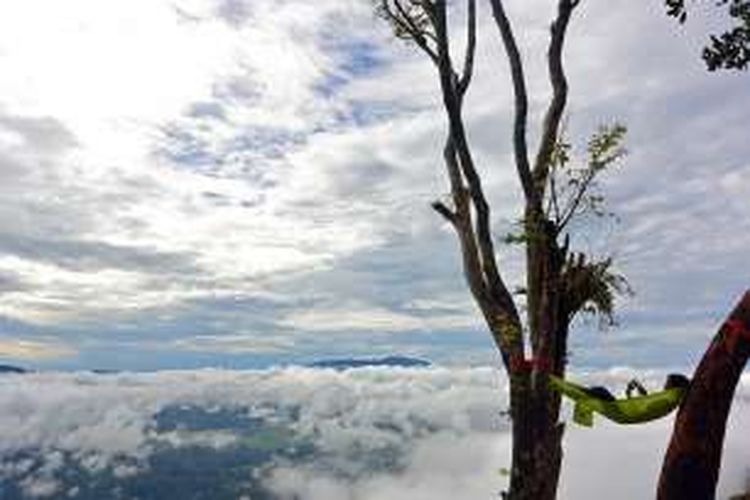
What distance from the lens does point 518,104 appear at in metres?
21.8

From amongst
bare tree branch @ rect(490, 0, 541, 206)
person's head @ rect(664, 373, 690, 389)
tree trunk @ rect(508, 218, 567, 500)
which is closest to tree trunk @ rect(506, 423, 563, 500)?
tree trunk @ rect(508, 218, 567, 500)

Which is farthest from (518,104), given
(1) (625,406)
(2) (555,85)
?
(1) (625,406)

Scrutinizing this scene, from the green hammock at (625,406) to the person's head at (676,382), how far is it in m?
0.04

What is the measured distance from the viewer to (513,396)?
1995 cm

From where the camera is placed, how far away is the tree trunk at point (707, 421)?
1160cm

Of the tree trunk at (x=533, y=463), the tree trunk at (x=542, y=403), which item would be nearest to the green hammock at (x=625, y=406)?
the tree trunk at (x=542, y=403)

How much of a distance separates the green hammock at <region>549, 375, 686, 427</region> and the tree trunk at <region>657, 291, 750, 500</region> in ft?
2.61

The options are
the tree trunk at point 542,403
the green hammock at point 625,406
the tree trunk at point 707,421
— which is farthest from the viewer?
the tree trunk at point 542,403

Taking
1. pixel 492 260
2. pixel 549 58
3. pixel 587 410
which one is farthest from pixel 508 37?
pixel 587 410

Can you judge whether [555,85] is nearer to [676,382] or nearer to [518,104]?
[518,104]

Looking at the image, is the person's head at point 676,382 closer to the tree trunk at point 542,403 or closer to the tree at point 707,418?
the tree at point 707,418

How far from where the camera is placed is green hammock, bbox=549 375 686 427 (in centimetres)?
1277

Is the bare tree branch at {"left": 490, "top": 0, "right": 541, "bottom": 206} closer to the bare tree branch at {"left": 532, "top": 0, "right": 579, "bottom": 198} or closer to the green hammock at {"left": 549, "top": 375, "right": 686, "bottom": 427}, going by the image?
the bare tree branch at {"left": 532, "top": 0, "right": 579, "bottom": 198}

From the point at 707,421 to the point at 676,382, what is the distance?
3.49 feet
